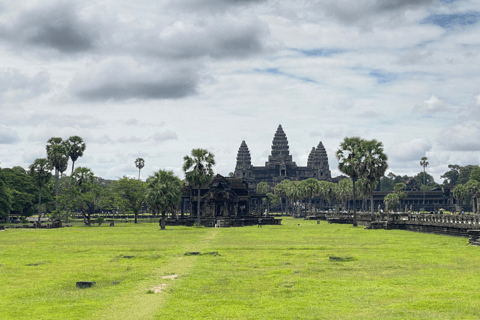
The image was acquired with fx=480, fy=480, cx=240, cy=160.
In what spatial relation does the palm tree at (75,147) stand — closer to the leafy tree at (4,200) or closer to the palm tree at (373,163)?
→ the leafy tree at (4,200)

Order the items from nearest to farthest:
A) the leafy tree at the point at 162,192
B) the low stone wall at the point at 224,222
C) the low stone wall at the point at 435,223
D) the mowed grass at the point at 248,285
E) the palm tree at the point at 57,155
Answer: the mowed grass at the point at 248,285, the low stone wall at the point at 435,223, the leafy tree at the point at 162,192, the low stone wall at the point at 224,222, the palm tree at the point at 57,155

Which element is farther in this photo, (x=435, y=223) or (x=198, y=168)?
(x=198, y=168)

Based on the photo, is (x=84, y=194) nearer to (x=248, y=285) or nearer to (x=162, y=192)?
(x=162, y=192)

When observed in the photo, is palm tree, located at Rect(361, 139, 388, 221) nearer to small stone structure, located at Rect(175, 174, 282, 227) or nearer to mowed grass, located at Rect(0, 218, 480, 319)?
small stone structure, located at Rect(175, 174, 282, 227)

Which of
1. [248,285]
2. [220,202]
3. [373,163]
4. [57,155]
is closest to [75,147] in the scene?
[57,155]

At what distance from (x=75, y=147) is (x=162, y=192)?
136 feet

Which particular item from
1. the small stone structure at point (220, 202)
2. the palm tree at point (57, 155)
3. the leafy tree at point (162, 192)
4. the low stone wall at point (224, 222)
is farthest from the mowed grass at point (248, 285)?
the palm tree at point (57, 155)

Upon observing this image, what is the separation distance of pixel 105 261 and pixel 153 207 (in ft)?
133

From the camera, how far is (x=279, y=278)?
22.5 m

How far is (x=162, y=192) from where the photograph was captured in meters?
70.0

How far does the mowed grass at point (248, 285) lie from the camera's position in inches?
642

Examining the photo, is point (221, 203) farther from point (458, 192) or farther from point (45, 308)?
point (458, 192)

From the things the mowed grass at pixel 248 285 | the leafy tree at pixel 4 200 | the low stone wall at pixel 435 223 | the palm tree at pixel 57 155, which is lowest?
the mowed grass at pixel 248 285

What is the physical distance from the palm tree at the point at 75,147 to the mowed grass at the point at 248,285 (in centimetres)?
7183
